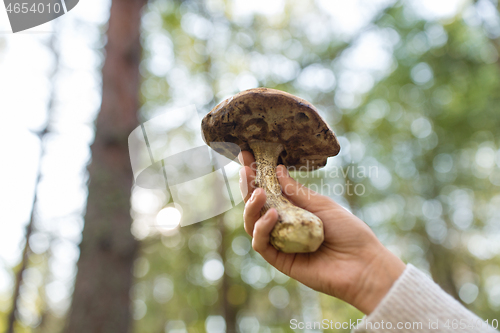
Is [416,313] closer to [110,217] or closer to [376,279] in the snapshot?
[376,279]

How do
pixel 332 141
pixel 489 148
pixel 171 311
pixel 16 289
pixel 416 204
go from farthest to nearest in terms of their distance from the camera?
1. pixel 171 311
2. pixel 16 289
3. pixel 416 204
4. pixel 489 148
5. pixel 332 141

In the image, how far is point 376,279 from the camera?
128 centimetres

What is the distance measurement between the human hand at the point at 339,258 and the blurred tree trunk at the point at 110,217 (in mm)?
1517

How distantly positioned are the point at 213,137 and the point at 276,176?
477mm

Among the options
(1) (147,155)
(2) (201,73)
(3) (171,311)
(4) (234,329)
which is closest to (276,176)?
(1) (147,155)

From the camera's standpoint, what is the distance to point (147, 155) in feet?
10.4

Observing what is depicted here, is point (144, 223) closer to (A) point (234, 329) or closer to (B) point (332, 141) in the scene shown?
(B) point (332, 141)

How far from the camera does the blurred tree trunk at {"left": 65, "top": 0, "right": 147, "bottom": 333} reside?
2.14 meters

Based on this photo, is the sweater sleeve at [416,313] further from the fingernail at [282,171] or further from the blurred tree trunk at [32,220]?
the blurred tree trunk at [32,220]

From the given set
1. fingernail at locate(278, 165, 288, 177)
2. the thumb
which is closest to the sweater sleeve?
the thumb

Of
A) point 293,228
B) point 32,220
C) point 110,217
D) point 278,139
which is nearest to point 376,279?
point 293,228

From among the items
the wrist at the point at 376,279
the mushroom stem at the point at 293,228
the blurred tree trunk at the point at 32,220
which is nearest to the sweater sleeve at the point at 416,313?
the wrist at the point at 376,279

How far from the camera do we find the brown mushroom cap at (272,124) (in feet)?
4.56

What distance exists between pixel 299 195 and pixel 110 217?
Answer: 1.78 metres
